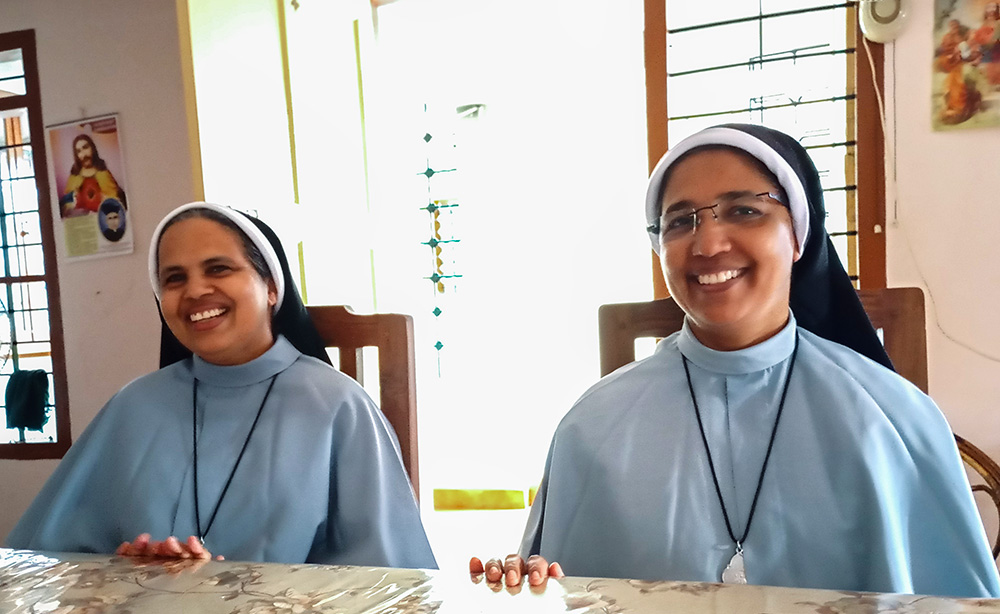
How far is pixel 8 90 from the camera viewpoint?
3801 mm

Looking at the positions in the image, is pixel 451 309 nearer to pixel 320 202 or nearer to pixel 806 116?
pixel 320 202

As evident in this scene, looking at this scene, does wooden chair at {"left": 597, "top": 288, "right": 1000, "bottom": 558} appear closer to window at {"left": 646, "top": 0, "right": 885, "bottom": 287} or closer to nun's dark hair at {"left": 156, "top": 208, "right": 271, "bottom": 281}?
nun's dark hair at {"left": 156, "top": 208, "right": 271, "bottom": 281}

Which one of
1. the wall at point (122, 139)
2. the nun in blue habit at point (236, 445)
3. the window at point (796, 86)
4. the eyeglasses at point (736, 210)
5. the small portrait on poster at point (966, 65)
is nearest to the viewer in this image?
the eyeglasses at point (736, 210)

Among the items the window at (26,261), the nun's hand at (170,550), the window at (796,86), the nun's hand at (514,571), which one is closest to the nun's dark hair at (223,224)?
the nun's hand at (170,550)

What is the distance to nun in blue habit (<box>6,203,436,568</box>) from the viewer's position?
1.52 meters

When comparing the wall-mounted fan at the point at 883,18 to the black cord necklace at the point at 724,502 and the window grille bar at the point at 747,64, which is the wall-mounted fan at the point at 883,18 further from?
the black cord necklace at the point at 724,502

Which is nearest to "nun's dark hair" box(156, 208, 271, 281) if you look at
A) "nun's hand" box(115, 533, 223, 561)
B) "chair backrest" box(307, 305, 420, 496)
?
"chair backrest" box(307, 305, 420, 496)

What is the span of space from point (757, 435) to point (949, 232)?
1.58 meters

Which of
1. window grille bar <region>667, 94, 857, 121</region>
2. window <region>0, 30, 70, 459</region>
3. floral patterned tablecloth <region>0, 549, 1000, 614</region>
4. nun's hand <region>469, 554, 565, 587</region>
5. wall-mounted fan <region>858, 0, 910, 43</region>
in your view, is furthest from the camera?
window <region>0, 30, 70, 459</region>

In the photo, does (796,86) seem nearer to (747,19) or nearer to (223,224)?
(747,19)

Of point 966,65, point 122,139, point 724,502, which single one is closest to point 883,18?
point 966,65

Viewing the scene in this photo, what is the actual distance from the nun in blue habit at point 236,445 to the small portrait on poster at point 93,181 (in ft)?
6.70

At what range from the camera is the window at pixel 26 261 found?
11.8ft

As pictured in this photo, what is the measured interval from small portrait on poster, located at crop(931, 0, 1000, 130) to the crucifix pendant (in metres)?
1.88
